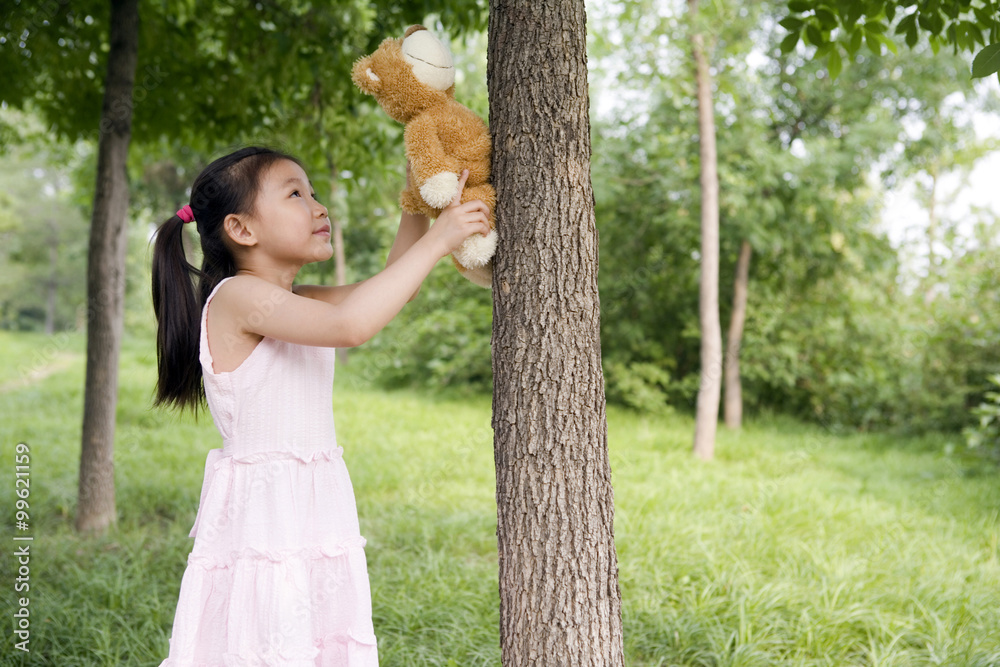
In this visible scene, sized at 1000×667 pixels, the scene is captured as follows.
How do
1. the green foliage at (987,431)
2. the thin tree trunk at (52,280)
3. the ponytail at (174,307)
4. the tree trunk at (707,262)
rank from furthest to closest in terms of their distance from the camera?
the thin tree trunk at (52,280) < the tree trunk at (707,262) < the green foliage at (987,431) < the ponytail at (174,307)

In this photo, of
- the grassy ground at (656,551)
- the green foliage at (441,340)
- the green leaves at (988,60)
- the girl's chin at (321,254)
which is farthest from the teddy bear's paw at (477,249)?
the green foliage at (441,340)

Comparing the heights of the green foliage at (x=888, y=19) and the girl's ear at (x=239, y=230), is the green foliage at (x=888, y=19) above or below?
above

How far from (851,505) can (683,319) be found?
13.9ft

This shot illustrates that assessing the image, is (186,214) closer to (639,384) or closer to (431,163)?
(431,163)

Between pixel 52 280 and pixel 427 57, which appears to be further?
pixel 52 280

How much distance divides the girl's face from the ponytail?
0.25 m

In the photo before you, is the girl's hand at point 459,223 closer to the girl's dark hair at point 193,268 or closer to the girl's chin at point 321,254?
the girl's chin at point 321,254

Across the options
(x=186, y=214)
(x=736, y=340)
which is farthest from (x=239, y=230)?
(x=736, y=340)

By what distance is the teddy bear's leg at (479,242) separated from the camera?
1526 millimetres

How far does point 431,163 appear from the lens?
150 cm

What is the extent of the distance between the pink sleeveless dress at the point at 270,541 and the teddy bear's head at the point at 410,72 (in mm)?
536

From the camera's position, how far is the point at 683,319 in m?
8.72

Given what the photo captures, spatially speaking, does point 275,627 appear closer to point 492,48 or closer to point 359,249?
point 492,48

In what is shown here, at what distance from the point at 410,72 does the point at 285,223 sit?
42 centimetres
